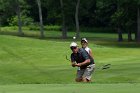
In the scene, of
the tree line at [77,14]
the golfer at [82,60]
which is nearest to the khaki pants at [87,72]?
the golfer at [82,60]

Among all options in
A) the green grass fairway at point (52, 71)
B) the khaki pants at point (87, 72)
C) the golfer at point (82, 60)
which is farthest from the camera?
the khaki pants at point (87, 72)

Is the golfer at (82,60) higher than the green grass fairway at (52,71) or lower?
higher

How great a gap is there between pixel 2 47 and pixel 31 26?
84867 millimetres

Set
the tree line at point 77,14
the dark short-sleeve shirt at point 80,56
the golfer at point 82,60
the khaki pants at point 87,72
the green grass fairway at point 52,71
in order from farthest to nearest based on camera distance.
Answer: the tree line at point 77,14, the khaki pants at point 87,72, the dark short-sleeve shirt at point 80,56, the golfer at point 82,60, the green grass fairway at point 52,71

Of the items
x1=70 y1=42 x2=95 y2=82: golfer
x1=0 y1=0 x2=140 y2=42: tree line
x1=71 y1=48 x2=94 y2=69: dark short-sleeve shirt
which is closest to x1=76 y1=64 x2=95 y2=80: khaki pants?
x1=70 y1=42 x2=95 y2=82: golfer

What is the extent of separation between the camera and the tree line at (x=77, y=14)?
72000mm

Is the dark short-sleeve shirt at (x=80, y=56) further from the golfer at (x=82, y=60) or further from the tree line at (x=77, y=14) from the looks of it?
the tree line at (x=77, y=14)

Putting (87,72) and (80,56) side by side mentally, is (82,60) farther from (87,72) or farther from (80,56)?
(87,72)

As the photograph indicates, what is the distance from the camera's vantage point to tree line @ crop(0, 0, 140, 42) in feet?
236

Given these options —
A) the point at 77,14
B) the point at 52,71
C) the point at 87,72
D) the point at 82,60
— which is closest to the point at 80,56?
the point at 82,60

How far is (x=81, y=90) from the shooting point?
41.2ft

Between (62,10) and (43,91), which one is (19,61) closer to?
(43,91)

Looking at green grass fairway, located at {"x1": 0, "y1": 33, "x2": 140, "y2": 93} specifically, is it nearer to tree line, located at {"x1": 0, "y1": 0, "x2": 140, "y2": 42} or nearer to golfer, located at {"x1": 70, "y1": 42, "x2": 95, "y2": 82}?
golfer, located at {"x1": 70, "y1": 42, "x2": 95, "y2": 82}

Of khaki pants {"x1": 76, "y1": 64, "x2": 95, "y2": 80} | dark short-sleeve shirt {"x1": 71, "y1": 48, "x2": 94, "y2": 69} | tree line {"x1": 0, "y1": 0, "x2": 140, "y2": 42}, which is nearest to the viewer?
dark short-sleeve shirt {"x1": 71, "y1": 48, "x2": 94, "y2": 69}
